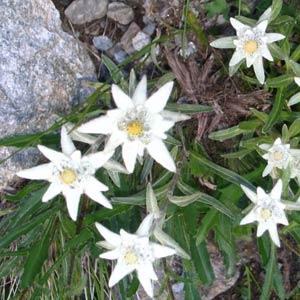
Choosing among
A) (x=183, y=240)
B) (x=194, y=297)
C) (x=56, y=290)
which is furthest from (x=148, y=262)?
(x=56, y=290)

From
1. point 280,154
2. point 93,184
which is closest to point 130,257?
point 93,184

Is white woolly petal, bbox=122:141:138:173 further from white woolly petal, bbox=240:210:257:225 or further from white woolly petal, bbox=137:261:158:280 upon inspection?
white woolly petal, bbox=240:210:257:225

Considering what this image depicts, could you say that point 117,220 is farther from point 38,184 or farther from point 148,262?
point 148,262

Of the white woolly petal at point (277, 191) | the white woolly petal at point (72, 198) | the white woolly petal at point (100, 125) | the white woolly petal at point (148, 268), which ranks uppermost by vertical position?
the white woolly petal at point (100, 125)

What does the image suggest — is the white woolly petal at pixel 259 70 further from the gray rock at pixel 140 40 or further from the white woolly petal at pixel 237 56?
the gray rock at pixel 140 40

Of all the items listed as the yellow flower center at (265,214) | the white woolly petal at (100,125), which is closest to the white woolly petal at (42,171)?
the white woolly petal at (100,125)

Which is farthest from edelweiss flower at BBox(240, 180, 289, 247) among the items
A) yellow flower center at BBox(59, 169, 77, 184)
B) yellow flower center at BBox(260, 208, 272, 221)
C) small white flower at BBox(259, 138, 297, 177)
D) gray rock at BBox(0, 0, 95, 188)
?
gray rock at BBox(0, 0, 95, 188)
